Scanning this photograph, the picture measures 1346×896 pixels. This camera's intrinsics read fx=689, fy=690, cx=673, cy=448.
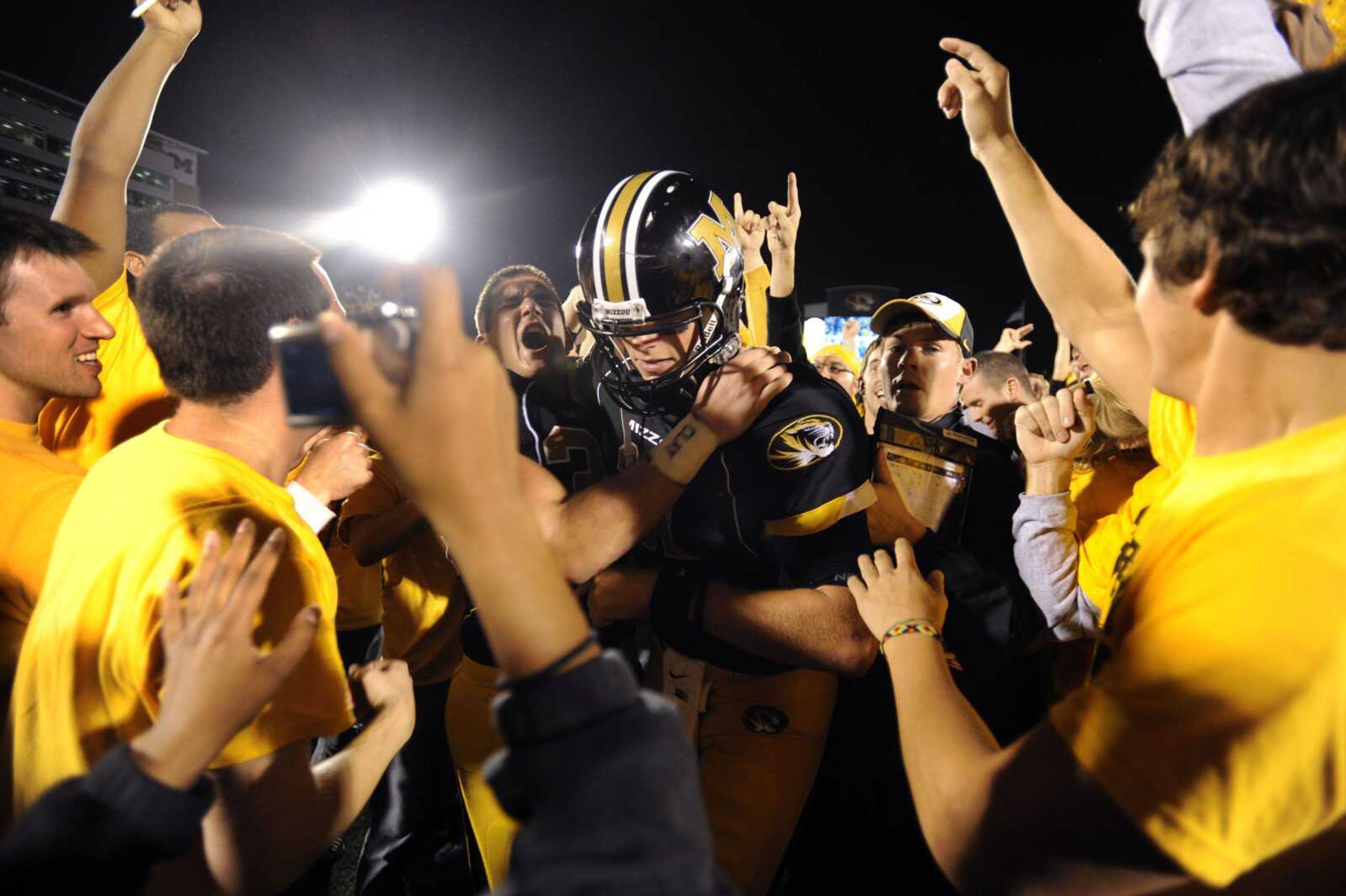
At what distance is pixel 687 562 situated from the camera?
2.53m

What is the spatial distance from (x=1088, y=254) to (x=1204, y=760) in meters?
1.53

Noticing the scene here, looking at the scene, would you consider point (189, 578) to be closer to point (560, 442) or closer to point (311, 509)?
point (311, 509)

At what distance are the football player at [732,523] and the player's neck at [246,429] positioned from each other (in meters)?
1.08

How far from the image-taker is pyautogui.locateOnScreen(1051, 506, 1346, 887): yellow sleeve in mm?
876

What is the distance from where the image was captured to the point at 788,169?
16.6m

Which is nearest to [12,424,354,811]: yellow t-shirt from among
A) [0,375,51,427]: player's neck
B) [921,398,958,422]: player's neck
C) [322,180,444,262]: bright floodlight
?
[0,375,51,427]: player's neck

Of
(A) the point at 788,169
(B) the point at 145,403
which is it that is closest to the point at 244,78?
(A) the point at 788,169

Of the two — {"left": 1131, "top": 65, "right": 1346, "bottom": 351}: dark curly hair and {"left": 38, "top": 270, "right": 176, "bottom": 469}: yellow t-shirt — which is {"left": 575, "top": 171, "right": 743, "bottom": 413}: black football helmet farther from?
{"left": 38, "top": 270, "right": 176, "bottom": 469}: yellow t-shirt

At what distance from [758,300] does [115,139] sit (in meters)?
3.28

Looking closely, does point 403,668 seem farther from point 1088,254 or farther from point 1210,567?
point 1088,254

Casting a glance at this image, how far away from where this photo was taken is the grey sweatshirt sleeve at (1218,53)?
4.79 feet

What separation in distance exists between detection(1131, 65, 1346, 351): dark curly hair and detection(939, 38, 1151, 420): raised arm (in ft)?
2.89

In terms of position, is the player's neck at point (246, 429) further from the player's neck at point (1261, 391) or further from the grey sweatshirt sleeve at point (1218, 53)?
the grey sweatshirt sleeve at point (1218, 53)

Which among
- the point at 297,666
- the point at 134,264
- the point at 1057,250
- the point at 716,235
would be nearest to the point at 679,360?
the point at 716,235
